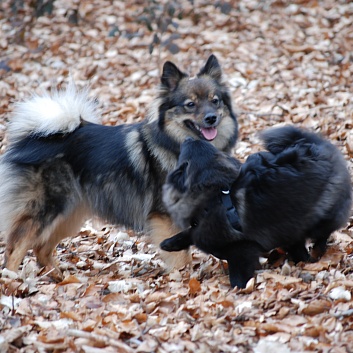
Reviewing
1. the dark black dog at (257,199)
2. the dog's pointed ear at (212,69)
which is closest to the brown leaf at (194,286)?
the dark black dog at (257,199)

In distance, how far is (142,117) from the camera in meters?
9.26

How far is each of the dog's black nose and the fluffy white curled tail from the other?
1.29 metres

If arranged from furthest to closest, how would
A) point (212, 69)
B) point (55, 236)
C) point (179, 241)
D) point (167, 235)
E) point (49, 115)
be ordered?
point (55, 236)
point (212, 69)
point (49, 115)
point (167, 235)
point (179, 241)

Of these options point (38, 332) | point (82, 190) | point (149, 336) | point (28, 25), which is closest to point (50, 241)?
point (82, 190)

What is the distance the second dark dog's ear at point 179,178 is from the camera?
466 cm

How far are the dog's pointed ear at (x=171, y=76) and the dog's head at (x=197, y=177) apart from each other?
1223 millimetres

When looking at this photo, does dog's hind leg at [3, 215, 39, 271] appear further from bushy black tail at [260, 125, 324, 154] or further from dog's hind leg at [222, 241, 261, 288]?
bushy black tail at [260, 125, 324, 154]

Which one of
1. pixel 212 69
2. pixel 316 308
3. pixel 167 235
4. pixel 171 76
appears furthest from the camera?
pixel 212 69

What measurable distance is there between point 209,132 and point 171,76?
0.70 meters

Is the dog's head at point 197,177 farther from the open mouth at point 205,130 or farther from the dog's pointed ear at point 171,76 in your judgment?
the dog's pointed ear at point 171,76

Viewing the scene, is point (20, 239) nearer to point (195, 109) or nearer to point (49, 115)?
point (49, 115)

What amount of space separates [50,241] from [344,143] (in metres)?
3.87

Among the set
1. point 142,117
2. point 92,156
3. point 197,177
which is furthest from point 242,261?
point 142,117

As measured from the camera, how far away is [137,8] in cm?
1293
